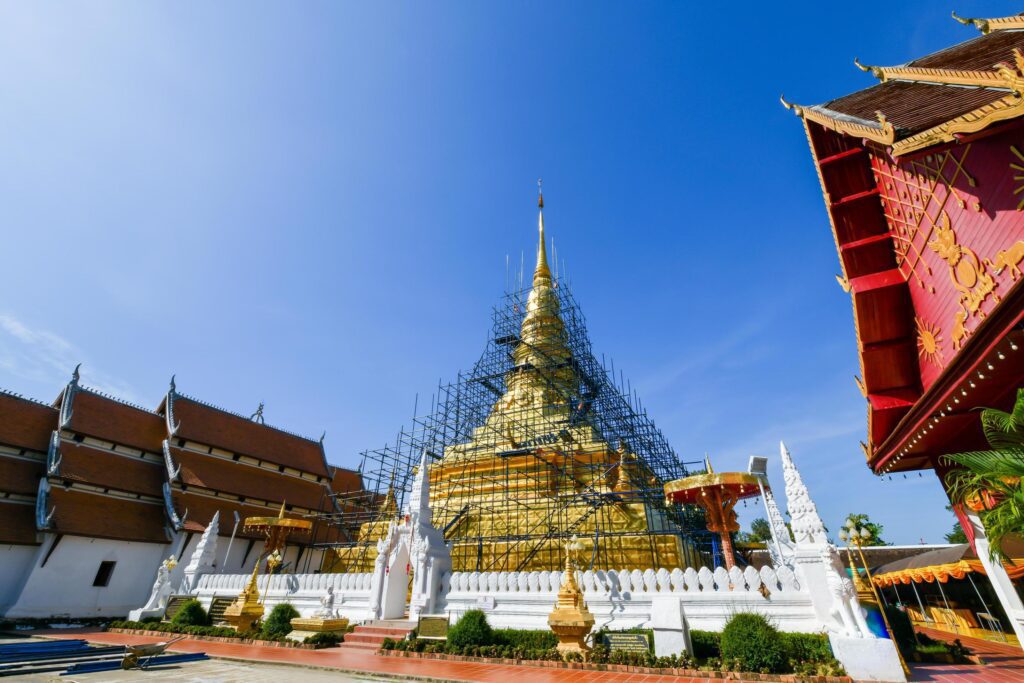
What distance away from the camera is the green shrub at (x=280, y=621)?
1078 centimetres

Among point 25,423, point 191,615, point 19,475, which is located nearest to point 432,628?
point 191,615

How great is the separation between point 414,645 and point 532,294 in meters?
21.1

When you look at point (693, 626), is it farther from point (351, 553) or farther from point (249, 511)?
point (249, 511)

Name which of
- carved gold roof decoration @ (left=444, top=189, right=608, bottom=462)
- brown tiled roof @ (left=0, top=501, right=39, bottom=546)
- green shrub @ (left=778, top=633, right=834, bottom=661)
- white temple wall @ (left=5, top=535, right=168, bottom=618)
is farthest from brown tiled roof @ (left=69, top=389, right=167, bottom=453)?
green shrub @ (left=778, top=633, right=834, bottom=661)

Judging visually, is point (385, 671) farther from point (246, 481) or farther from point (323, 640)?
point (246, 481)

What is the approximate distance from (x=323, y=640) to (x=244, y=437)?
14.2 meters

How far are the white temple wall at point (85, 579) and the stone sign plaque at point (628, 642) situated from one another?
641 inches

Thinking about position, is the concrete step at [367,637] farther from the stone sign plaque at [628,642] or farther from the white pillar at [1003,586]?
the white pillar at [1003,586]

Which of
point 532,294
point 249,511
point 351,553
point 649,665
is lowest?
point 649,665

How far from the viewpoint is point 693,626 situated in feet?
26.6

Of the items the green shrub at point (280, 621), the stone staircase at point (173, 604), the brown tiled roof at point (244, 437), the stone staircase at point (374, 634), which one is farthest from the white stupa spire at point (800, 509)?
the brown tiled roof at point (244, 437)

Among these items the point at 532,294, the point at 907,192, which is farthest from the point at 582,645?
the point at 532,294

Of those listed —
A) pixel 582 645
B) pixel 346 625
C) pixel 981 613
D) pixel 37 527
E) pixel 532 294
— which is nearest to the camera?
pixel 582 645

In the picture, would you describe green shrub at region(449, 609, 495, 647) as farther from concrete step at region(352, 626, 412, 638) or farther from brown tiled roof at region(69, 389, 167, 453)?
brown tiled roof at region(69, 389, 167, 453)
